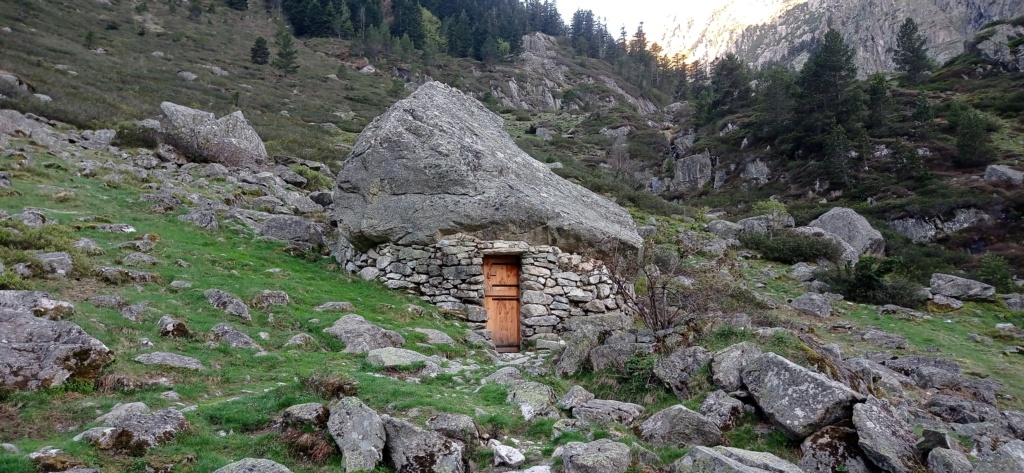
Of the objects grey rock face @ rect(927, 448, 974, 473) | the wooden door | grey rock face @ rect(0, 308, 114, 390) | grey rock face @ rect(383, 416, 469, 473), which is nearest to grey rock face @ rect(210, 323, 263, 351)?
grey rock face @ rect(0, 308, 114, 390)

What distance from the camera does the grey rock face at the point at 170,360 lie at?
7176 mm

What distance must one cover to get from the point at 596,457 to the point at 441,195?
8.99 m

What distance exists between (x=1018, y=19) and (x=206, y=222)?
252 feet

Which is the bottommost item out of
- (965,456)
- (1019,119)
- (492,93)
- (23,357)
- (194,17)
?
(965,456)

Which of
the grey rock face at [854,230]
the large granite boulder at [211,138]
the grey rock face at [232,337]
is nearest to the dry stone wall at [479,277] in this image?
the grey rock face at [232,337]

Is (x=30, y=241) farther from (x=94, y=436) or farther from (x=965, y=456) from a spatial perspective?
(x=965, y=456)

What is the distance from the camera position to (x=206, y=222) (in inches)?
627

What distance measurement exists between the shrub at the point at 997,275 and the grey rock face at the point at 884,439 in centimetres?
2061

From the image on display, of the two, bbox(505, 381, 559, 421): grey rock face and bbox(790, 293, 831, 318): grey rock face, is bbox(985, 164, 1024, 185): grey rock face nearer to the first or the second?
bbox(790, 293, 831, 318): grey rock face

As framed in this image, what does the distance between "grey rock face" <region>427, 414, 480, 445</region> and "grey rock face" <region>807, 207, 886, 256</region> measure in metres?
25.6

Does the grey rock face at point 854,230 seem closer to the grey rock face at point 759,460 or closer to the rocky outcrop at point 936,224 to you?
the rocky outcrop at point 936,224

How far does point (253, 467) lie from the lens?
15.1ft

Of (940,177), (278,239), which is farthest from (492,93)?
(278,239)

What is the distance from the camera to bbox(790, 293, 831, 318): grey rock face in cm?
1703
